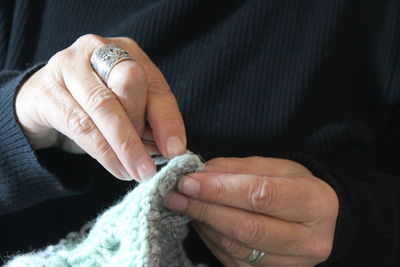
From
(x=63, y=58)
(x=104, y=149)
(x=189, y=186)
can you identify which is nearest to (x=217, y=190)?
(x=189, y=186)

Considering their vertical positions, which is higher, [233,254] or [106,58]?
[106,58]

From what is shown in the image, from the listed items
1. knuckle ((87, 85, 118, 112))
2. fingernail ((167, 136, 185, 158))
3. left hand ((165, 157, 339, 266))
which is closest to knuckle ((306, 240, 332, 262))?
left hand ((165, 157, 339, 266))

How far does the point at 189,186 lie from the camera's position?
0.53m

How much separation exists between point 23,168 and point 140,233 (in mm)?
234

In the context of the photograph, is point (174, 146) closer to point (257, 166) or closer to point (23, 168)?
point (257, 166)

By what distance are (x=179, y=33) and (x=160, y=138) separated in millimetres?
278

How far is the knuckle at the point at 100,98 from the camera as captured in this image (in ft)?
1.71

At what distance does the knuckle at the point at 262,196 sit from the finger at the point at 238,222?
0.02 m

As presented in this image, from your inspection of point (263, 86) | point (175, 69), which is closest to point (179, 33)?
point (175, 69)

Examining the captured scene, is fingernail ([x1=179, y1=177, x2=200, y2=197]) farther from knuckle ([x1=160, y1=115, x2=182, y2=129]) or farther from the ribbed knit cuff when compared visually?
the ribbed knit cuff

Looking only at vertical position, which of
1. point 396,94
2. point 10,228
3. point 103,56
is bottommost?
point 10,228

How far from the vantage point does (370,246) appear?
2.34 feet

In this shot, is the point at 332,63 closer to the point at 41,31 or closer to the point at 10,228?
the point at 41,31

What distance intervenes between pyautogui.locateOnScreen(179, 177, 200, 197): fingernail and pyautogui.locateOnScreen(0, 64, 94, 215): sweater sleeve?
0.21 meters
